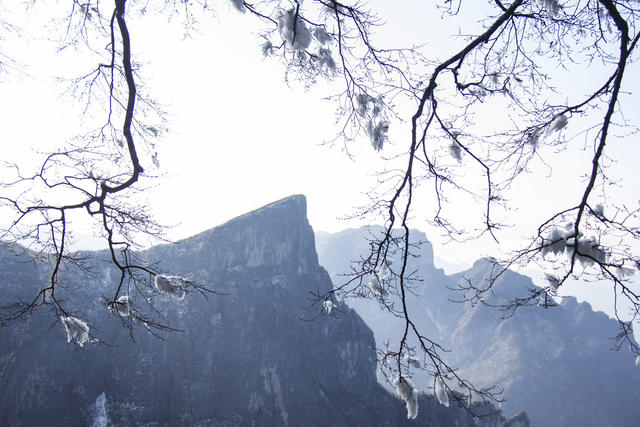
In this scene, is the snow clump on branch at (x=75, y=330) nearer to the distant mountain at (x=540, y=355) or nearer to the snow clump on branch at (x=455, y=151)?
the snow clump on branch at (x=455, y=151)

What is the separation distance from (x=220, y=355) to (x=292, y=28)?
55641 millimetres

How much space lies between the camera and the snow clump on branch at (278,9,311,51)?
3.74 metres

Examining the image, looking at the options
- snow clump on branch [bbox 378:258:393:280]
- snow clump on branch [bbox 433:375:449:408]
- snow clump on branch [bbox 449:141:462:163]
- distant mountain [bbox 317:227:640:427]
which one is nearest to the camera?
snow clump on branch [bbox 449:141:462:163]

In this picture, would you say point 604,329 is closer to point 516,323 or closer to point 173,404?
point 516,323

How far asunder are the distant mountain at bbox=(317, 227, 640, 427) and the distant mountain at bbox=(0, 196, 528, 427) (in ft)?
140

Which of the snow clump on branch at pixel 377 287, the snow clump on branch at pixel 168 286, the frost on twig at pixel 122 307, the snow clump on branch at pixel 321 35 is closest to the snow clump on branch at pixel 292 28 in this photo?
the snow clump on branch at pixel 321 35

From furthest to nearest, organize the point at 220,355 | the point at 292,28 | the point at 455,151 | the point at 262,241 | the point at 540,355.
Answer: the point at 540,355
the point at 262,241
the point at 220,355
the point at 455,151
the point at 292,28

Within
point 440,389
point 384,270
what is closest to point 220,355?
point 440,389

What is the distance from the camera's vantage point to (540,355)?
127250mm

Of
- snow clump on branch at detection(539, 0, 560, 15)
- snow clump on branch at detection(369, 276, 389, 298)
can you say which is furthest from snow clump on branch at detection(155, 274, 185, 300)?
snow clump on branch at detection(539, 0, 560, 15)

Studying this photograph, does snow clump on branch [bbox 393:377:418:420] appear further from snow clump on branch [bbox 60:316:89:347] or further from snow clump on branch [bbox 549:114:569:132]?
snow clump on branch [bbox 60:316:89:347]

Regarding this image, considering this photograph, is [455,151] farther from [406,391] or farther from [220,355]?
[220,355]

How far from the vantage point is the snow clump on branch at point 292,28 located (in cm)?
374

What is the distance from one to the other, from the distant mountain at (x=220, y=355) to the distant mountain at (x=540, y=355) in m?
42.7
